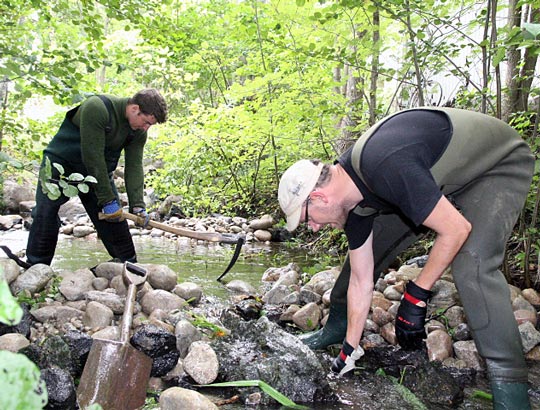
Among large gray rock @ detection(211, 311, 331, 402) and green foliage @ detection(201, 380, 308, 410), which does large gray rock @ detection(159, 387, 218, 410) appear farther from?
large gray rock @ detection(211, 311, 331, 402)

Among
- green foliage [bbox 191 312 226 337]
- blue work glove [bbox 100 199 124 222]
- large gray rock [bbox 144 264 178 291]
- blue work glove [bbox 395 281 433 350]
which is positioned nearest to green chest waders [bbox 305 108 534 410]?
blue work glove [bbox 395 281 433 350]

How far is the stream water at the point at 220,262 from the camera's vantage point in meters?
2.64

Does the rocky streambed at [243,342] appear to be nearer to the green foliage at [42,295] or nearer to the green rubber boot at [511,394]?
the green foliage at [42,295]

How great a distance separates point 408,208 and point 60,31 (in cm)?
614

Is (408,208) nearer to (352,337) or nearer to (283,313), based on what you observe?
(352,337)

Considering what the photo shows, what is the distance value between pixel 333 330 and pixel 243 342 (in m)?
0.65

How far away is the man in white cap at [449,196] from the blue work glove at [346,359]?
49cm

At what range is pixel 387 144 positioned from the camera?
214 cm

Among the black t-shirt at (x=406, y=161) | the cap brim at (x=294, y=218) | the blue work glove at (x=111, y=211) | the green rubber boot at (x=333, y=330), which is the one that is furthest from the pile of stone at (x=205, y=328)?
the black t-shirt at (x=406, y=161)

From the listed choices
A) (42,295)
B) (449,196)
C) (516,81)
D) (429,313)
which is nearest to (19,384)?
(449,196)

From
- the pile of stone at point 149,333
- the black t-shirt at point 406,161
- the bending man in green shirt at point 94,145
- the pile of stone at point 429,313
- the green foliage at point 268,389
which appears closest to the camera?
the black t-shirt at point 406,161

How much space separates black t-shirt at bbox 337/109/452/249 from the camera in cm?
205

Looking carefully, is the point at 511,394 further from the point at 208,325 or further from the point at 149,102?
the point at 149,102

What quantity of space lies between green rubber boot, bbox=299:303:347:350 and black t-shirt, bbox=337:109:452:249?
44.1 inches
